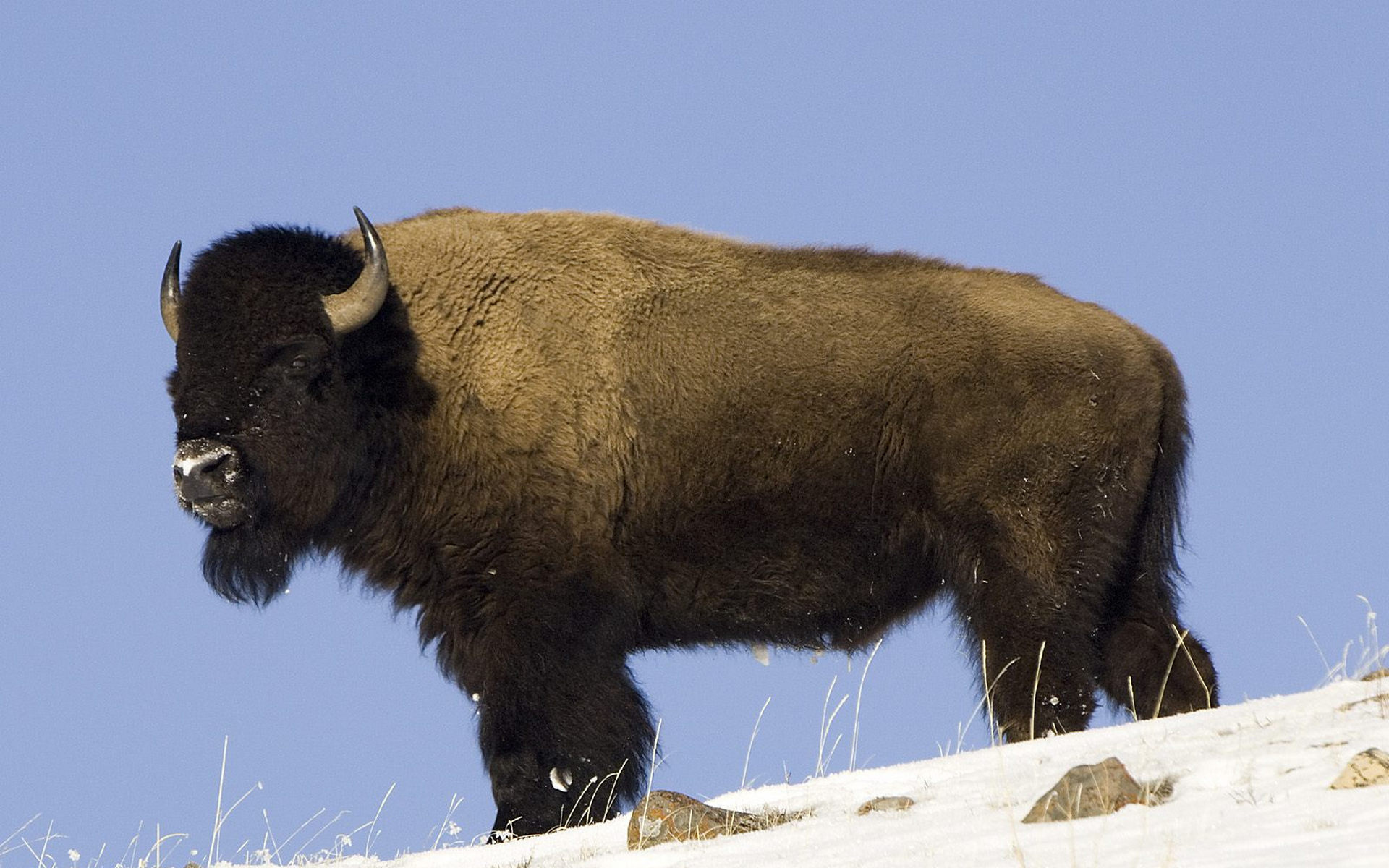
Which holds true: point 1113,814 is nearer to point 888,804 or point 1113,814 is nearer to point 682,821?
point 888,804

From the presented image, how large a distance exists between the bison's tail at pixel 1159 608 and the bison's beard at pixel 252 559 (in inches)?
154

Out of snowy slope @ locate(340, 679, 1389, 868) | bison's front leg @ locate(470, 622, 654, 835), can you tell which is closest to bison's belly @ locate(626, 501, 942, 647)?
bison's front leg @ locate(470, 622, 654, 835)

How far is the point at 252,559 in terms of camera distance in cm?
773

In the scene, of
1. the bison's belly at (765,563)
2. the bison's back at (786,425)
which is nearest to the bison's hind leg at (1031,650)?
the bison's back at (786,425)

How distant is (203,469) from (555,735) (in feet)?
6.35

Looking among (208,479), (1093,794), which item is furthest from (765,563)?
(1093,794)

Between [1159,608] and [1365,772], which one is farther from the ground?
[1365,772]

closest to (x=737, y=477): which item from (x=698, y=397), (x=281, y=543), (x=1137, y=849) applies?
(x=698, y=397)

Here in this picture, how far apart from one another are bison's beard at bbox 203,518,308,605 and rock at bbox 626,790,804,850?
3.36 m

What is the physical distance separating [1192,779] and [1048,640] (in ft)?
9.82

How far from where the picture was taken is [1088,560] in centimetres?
732

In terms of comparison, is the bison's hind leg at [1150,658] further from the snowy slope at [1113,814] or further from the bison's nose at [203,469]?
the bison's nose at [203,469]

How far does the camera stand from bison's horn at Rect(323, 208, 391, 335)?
24.3 ft

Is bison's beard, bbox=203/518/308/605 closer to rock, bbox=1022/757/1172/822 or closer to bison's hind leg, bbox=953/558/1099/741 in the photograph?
bison's hind leg, bbox=953/558/1099/741
